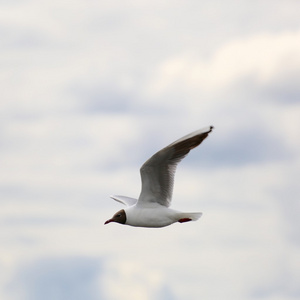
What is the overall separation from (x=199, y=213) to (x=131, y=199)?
552 centimetres

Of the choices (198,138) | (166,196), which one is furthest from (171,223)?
(198,138)

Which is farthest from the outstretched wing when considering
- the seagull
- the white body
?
the white body

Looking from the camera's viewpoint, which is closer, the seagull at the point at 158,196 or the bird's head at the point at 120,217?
the seagull at the point at 158,196

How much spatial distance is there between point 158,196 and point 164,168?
1.54 meters

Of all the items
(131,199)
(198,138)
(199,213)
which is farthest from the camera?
(131,199)

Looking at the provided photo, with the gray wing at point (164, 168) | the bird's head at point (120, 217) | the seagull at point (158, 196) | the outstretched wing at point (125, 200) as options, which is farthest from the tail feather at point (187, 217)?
the outstretched wing at point (125, 200)

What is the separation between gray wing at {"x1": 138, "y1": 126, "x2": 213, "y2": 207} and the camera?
110 feet

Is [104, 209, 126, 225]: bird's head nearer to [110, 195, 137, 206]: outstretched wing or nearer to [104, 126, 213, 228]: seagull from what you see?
[104, 126, 213, 228]: seagull

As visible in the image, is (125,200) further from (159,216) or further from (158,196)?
(159,216)

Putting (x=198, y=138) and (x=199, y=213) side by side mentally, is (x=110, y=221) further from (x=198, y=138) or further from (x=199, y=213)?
(x=198, y=138)

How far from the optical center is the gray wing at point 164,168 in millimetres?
33594

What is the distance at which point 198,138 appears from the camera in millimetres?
33281

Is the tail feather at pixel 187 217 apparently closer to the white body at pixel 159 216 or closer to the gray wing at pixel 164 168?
the white body at pixel 159 216

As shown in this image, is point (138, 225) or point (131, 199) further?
point (131, 199)
